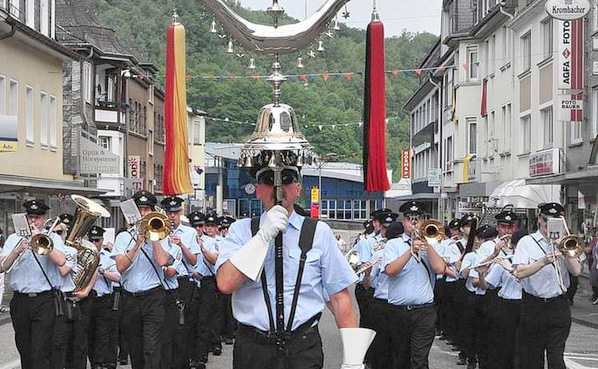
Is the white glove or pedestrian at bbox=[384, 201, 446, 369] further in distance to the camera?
pedestrian at bbox=[384, 201, 446, 369]

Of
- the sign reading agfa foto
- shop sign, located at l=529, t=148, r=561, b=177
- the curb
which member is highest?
the sign reading agfa foto

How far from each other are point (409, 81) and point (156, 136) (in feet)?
95.7

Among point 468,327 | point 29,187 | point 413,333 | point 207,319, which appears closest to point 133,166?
point 29,187

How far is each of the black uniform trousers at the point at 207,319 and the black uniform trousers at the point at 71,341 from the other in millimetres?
1882

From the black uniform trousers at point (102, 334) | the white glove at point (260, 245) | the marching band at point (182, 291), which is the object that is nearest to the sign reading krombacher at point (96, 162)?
the marching band at point (182, 291)

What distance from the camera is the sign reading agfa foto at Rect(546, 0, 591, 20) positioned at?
23.5 m

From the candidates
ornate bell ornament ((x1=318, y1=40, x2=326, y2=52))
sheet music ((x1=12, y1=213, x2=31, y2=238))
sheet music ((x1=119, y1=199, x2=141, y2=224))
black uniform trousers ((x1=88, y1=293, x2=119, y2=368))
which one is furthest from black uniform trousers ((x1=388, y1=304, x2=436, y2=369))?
ornate bell ornament ((x1=318, y1=40, x2=326, y2=52))

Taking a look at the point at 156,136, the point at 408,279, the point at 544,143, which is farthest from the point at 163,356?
the point at 156,136

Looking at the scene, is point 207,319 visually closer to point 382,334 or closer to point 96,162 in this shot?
point 382,334

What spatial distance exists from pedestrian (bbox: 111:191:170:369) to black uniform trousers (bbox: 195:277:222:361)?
10.6ft

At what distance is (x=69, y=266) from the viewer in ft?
38.3

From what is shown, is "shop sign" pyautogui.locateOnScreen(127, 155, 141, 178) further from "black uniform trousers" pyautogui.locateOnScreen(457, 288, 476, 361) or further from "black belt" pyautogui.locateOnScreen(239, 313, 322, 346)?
"black belt" pyautogui.locateOnScreen(239, 313, 322, 346)

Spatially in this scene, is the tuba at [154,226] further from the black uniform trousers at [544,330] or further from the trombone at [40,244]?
the black uniform trousers at [544,330]

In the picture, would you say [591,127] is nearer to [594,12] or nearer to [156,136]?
[594,12]
